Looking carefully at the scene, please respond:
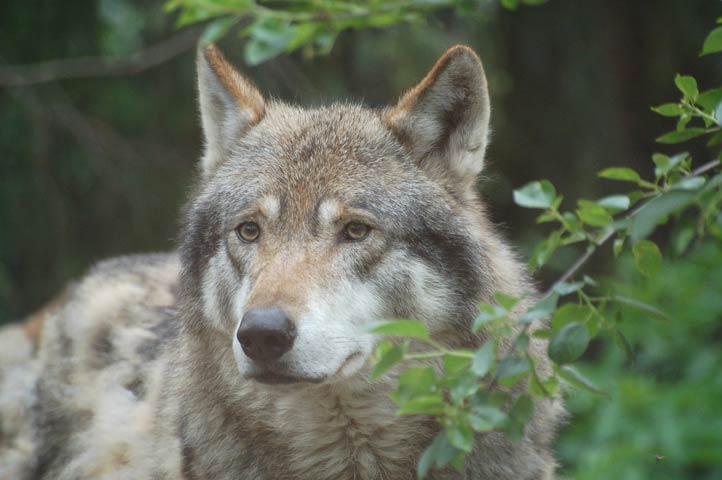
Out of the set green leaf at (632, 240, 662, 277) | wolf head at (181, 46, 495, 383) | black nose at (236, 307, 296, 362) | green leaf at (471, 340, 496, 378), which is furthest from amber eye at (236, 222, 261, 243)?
green leaf at (632, 240, 662, 277)

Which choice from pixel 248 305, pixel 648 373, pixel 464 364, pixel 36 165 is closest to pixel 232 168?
pixel 248 305

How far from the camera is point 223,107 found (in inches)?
171

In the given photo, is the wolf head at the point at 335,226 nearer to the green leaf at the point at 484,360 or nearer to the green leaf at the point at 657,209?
the green leaf at the point at 484,360

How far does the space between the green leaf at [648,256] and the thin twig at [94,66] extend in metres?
5.83

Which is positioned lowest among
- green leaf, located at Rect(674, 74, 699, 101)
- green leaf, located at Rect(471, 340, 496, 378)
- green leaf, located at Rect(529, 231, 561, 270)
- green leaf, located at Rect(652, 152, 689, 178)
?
green leaf, located at Rect(471, 340, 496, 378)

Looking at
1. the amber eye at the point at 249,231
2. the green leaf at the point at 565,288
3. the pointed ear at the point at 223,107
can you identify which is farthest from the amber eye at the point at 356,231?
the green leaf at the point at 565,288

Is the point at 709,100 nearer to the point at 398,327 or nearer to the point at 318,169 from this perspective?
the point at 398,327

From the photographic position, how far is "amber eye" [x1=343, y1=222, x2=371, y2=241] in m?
3.64

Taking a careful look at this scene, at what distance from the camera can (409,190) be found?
381 centimetres

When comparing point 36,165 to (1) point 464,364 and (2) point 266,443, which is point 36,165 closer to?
(2) point 266,443

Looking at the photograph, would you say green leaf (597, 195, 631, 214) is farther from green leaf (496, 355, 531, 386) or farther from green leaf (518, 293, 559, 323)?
green leaf (496, 355, 531, 386)

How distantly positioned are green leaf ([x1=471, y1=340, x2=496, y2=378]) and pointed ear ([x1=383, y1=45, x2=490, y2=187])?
163 centimetres

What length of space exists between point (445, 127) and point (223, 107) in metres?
1.07

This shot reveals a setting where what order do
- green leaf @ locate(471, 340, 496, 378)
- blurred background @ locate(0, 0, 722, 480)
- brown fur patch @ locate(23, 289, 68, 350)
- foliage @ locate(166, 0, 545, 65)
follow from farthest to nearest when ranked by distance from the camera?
blurred background @ locate(0, 0, 722, 480), brown fur patch @ locate(23, 289, 68, 350), foliage @ locate(166, 0, 545, 65), green leaf @ locate(471, 340, 496, 378)
